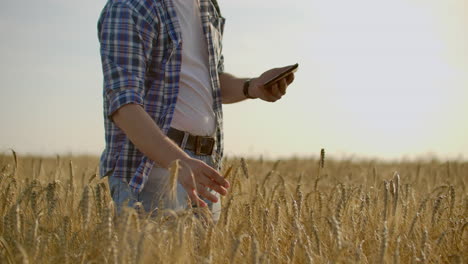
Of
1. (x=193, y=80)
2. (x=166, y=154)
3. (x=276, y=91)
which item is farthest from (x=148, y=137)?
(x=276, y=91)

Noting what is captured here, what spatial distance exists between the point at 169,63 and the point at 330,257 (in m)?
1.08

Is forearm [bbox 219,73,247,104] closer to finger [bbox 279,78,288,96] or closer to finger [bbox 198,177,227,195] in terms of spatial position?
finger [bbox 279,78,288,96]

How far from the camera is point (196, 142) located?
2.69 meters

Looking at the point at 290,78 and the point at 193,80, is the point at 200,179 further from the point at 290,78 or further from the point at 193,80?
the point at 290,78

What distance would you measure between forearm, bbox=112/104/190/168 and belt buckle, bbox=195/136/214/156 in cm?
45

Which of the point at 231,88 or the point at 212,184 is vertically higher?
the point at 231,88

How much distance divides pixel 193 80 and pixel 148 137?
0.58m

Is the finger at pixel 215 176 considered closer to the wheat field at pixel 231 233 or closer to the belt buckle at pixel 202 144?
the wheat field at pixel 231 233

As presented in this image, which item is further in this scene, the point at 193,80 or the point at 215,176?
the point at 193,80

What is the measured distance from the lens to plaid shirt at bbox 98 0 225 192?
2389 mm

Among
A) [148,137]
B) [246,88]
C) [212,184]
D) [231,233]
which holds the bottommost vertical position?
[231,233]

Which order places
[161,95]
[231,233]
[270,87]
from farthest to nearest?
1. [270,87]
2. [161,95]
3. [231,233]

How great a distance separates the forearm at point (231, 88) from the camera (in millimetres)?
3047

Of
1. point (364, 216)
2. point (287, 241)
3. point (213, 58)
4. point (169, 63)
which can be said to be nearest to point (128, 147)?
point (169, 63)
